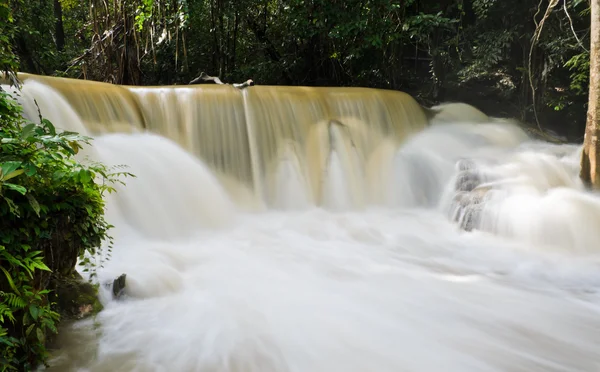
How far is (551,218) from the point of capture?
4711mm

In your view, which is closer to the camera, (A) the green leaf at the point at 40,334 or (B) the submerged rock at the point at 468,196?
(A) the green leaf at the point at 40,334

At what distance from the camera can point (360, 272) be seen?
4.05 m

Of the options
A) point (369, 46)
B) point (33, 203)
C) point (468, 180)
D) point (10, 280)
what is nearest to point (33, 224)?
point (33, 203)

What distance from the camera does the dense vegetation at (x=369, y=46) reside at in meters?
8.02

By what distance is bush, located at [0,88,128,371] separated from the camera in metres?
1.87

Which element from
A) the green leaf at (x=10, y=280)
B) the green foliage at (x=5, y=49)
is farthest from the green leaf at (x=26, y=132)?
the green foliage at (x=5, y=49)

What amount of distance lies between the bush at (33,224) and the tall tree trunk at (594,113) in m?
5.31

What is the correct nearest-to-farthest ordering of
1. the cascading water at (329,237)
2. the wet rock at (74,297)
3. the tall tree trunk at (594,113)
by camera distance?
1. the wet rock at (74,297)
2. the cascading water at (329,237)
3. the tall tree trunk at (594,113)

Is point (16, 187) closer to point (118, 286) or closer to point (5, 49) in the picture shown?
point (5, 49)

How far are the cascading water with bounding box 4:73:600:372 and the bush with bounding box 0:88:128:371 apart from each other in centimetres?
37

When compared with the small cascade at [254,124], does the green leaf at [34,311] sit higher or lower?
lower

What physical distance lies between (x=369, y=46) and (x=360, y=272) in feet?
21.4

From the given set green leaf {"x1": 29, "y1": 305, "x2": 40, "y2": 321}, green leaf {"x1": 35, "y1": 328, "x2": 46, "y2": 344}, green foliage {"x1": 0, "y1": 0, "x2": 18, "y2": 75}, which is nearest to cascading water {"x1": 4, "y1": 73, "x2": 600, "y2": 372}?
green leaf {"x1": 35, "y1": 328, "x2": 46, "y2": 344}

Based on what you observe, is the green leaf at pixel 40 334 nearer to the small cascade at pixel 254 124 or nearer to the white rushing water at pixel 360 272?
the white rushing water at pixel 360 272
